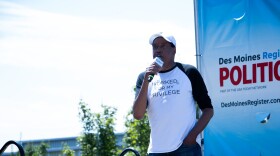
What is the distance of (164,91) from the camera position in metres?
5.43

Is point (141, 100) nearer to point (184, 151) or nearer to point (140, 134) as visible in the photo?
point (184, 151)

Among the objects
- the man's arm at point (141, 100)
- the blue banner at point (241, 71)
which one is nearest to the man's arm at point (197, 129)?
the man's arm at point (141, 100)

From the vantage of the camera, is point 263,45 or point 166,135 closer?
point 166,135

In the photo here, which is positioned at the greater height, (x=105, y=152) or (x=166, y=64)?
(x=166, y=64)

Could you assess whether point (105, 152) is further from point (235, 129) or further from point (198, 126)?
point (198, 126)

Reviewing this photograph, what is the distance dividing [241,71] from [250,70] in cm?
11

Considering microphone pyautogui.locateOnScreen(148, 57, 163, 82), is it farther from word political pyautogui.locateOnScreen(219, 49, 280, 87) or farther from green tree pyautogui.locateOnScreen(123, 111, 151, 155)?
green tree pyautogui.locateOnScreen(123, 111, 151, 155)

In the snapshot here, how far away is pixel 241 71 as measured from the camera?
703cm

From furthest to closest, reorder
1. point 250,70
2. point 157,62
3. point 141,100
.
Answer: point 250,70, point 141,100, point 157,62

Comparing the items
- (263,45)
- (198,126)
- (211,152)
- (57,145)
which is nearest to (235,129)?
(211,152)

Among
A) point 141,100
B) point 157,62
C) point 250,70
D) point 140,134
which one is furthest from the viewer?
point 140,134

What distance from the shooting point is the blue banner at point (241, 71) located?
688 centimetres

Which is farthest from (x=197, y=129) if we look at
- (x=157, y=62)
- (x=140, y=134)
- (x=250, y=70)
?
(x=140, y=134)

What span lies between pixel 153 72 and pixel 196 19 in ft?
7.58
